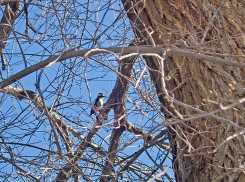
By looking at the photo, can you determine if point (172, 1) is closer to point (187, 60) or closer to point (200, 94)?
point (187, 60)

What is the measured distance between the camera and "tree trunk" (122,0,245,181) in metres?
2.59

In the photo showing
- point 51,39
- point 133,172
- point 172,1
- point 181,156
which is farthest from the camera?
point 133,172

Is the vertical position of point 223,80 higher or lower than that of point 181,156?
higher

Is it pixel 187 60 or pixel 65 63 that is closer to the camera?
pixel 187 60

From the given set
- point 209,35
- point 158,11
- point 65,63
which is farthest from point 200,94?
point 65,63

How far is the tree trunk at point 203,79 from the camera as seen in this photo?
2.59 m

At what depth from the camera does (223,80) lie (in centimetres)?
276

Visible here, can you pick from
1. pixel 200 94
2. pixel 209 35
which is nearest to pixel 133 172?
pixel 200 94

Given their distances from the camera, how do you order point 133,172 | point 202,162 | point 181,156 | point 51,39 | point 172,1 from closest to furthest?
point 202,162 → point 181,156 → point 172,1 → point 51,39 → point 133,172

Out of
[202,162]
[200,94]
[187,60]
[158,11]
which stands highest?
[158,11]

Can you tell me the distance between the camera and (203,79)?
2.82m

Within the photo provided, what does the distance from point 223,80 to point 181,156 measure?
0.82 metres

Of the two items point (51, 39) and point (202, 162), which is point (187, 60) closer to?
point (202, 162)

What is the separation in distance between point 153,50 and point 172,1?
90cm
